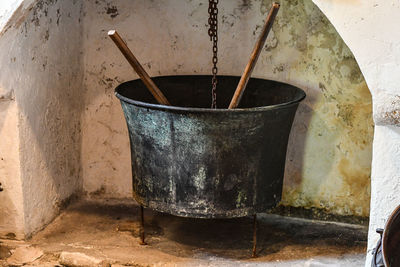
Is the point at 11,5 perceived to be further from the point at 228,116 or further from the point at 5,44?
the point at 228,116

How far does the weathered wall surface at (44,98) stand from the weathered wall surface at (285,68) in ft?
0.41

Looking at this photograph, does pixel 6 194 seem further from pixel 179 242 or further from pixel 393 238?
pixel 393 238

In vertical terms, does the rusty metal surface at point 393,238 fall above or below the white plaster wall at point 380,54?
below

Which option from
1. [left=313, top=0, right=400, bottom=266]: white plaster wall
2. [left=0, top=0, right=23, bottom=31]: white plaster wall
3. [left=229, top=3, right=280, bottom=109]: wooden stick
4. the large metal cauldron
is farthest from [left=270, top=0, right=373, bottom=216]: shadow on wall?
[left=0, top=0, right=23, bottom=31]: white plaster wall

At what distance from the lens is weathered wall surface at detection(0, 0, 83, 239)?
9.22 feet

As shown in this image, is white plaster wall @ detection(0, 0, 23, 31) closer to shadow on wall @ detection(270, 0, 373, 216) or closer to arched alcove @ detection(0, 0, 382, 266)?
arched alcove @ detection(0, 0, 382, 266)

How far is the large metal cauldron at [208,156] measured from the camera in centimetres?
255

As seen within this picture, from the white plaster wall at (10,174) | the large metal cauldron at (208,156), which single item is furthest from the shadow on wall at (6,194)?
the large metal cauldron at (208,156)

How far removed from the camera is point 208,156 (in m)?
2.61

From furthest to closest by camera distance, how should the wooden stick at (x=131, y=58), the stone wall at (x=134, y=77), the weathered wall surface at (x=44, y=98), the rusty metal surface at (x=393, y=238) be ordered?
the stone wall at (x=134, y=77)
the weathered wall surface at (x=44, y=98)
the wooden stick at (x=131, y=58)
the rusty metal surface at (x=393, y=238)

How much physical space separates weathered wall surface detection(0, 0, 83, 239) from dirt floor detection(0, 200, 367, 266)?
0.53ft

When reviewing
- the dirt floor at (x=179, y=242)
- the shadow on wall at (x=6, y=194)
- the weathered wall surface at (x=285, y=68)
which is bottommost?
the dirt floor at (x=179, y=242)

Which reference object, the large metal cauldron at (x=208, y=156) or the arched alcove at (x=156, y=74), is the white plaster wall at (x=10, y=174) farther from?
the large metal cauldron at (x=208, y=156)

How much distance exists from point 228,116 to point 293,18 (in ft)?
2.75
